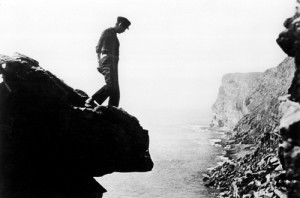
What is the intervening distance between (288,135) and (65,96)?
6.99 metres

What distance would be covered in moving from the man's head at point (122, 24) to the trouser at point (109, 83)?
3.31ft

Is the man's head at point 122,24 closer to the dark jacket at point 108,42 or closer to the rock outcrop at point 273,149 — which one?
the dark jacket at point 108,42

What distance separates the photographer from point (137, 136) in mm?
11781

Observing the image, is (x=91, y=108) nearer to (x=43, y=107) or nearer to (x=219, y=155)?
(x=43, y=107)

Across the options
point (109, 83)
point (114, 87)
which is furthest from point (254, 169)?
point (109, 83)

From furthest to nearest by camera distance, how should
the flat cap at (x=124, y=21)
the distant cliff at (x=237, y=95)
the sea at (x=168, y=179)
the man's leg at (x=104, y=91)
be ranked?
the distant cliff at (x=237, y=95)
the sea at (x=168, y=179)
the flat cap at (x=124, y=21)
the man's leg at (x=104, y=91)

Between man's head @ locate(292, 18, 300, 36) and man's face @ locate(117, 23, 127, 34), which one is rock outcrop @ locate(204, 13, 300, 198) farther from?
man's face @ locate(117, 23, 127, 34)

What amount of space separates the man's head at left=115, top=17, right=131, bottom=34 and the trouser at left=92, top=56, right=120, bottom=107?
3.31 ft

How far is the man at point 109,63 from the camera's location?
11547 millimetres

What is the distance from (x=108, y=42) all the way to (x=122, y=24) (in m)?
0.78

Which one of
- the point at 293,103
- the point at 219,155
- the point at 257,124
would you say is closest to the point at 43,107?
the point at 293,103

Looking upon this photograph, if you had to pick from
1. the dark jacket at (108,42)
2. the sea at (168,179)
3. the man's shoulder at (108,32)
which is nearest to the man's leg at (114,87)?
the dark jacket at (108,42)

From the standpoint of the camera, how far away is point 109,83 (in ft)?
38.0

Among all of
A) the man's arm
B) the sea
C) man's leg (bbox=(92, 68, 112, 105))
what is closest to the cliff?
the sea
